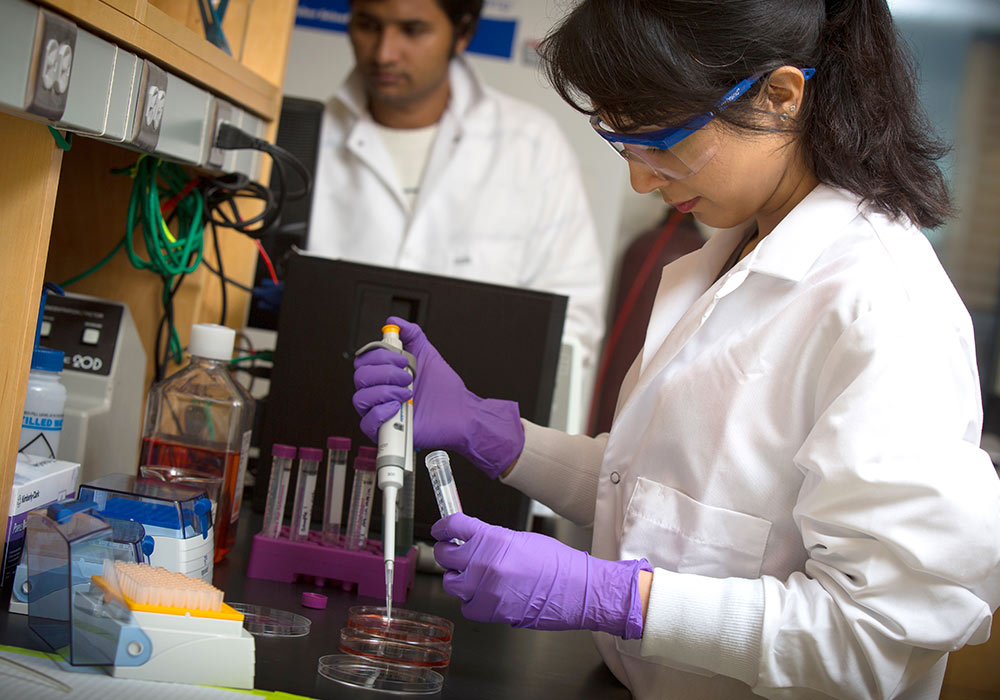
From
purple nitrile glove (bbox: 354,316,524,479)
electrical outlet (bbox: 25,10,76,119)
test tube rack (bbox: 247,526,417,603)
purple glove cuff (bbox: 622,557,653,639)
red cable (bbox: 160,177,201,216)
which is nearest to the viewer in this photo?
Result: electrical outlet (bbox: 25,10,76,119)

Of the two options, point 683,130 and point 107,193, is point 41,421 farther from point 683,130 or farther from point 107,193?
point 683,130

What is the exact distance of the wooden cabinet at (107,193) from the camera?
91cm

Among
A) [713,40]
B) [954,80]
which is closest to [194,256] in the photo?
[713,40]

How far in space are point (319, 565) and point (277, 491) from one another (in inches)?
4.8

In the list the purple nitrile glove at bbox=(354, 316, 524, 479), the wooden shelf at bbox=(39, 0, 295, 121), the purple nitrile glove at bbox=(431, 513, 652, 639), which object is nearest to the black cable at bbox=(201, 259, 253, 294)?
the wooden shelf at bbox=(39, 0, 295, 121)

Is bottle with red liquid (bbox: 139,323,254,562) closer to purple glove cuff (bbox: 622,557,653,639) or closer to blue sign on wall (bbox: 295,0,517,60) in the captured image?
purple glove cuff (bbox: 622,557,653,639)

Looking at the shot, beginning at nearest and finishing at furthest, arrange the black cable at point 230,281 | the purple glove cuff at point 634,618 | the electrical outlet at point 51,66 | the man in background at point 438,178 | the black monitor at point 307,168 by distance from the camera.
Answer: the electrical outlet at point 51,66 → the purple glove cuff at point 634,618 → the black cable at point 230,281 → the black monitor at point 307,168 → the man in background at point 438,178

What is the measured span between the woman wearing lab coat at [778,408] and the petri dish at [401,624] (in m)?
0.05

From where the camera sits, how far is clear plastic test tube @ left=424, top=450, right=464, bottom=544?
0.99 meters

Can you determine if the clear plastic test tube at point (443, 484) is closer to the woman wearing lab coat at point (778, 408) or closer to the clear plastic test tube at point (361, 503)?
the woman wearing lab coat at point (778, 408)

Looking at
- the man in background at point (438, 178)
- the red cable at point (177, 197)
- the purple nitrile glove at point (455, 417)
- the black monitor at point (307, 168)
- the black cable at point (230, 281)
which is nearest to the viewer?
the purple nitrile glove at point (455, 417)

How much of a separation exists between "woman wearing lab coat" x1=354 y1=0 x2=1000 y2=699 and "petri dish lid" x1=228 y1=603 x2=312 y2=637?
0.18m

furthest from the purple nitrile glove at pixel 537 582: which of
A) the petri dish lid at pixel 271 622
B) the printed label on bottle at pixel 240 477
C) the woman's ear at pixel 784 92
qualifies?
the woman's ear at pixel 784 92

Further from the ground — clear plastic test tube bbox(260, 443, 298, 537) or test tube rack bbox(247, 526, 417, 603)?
clear plastic test tube bbox(260, 443, 298, 537)
